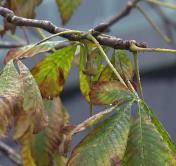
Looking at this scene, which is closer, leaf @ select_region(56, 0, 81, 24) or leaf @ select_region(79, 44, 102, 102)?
leaf @ select_region(79, 44, 102, 102)

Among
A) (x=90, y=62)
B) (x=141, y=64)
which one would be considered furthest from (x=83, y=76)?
(x=141, y=64)

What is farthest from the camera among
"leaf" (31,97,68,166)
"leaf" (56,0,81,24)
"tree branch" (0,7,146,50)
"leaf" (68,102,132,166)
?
"leaf" (56,0,81,24)

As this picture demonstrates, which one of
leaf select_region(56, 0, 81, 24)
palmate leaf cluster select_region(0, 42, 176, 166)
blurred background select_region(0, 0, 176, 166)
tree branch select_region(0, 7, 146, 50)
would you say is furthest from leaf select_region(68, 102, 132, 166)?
blurred background select_region(0, 0, 176, 166)

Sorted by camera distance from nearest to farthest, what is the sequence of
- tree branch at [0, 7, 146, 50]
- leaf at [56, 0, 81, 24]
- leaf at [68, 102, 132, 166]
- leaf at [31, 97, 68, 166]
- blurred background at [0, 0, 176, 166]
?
leaf at [68, 102, 132, 166] < tree branch at [0, 7, 146, 50] < leaf at [31, 97, 68, 166] < leaf at [56, 0, 81, 24] < blurred background at [0, 0, 176, 166]

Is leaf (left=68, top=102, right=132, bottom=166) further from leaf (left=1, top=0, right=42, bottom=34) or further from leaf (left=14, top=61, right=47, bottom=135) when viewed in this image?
leaf (left=1, top=0, right=42, bottom=34)

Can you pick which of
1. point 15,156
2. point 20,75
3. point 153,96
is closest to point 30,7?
point 20,75

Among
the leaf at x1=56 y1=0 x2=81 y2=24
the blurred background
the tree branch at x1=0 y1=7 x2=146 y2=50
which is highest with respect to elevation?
the leaf at x1=56 y1=0 x2=81 y2=24

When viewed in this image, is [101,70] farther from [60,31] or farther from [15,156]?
[15,156]
